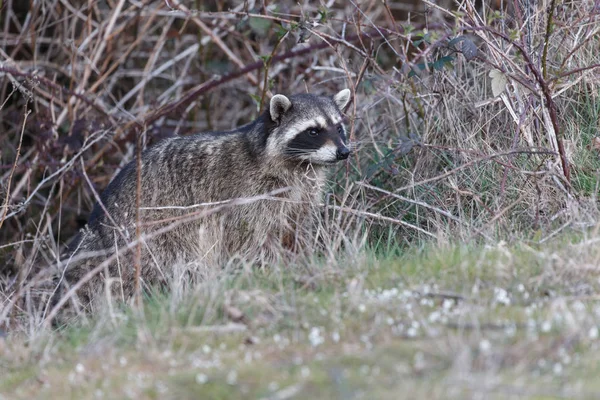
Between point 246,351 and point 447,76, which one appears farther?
point 447,76

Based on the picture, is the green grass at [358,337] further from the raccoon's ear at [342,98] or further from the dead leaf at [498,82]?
the raccoon's ear at [342,98]

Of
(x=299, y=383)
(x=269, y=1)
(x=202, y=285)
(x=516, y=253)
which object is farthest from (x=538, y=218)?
(x=269, y=1)

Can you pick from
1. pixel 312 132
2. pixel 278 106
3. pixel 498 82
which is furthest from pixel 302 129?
pixel 498 82

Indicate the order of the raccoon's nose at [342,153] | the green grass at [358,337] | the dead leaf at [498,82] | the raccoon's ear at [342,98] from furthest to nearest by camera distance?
the raccoon's ear at [342,98] < the raccoon's nose at [342,153] < the dead leaf at [498,82] < the green grass at [358,337]

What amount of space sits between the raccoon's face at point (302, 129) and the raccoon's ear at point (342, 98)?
Answer: 0.62 feet

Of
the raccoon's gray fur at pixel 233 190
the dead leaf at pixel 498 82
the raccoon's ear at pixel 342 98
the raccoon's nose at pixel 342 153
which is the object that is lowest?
the raccoon's gray fur at pixel 233 190

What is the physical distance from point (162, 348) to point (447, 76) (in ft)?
12.4

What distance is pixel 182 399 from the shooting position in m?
3.11

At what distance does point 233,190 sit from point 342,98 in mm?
1087

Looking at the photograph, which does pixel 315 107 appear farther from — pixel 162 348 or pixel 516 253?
pixel 162 348

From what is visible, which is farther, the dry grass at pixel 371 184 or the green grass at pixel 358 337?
the dry grass at pixel 371 184

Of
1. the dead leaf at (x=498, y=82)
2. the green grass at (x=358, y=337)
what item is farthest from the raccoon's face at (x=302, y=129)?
the green grass at (x=358, y=337)

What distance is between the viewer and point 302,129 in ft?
20.0

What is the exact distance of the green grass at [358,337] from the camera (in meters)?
3.06
